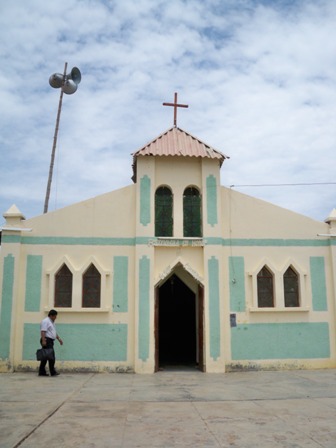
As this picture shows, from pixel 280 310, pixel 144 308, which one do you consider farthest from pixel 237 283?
pixel 144 308

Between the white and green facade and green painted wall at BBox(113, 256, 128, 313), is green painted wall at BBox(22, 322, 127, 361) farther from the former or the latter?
green painted wall at BBox(113, 256, 128, 313)

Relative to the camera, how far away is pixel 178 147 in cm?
1420

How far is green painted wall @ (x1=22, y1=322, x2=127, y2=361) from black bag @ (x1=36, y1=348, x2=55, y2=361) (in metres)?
0.98

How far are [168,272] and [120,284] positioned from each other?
1.44 metres

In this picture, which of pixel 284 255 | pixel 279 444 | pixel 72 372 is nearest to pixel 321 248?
pixel 284 255

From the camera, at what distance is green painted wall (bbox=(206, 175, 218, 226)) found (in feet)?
45.4

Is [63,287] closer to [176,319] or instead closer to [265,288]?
[265,288]

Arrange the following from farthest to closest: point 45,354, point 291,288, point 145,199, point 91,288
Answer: point 291,288
point 145,199
point 91,288
point 45,354

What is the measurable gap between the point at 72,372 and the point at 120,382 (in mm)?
2346

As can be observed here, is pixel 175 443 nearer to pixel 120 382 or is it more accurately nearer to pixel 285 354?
pixel 120 382

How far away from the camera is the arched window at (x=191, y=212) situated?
13.9 meters

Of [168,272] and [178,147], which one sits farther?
[178,147]

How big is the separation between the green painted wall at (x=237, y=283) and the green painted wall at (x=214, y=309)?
0.50 meters

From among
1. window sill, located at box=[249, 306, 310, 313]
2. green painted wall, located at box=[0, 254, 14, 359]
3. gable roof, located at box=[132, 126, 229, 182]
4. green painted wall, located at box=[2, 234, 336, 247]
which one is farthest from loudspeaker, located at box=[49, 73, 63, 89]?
window sill, located at box=[249, 306, 310, 313]
